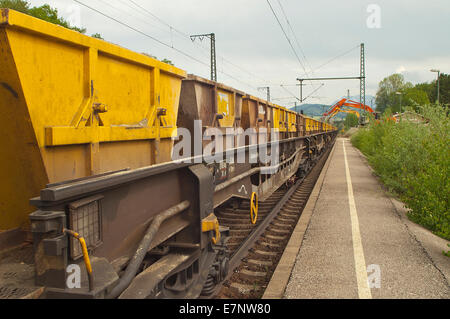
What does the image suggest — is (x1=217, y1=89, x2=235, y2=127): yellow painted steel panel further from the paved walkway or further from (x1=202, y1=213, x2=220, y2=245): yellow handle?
the paved walkway

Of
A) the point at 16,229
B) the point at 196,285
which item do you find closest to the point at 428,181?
the point at 196,285

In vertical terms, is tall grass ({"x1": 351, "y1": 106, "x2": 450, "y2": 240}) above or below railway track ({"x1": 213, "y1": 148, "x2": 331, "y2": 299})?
above

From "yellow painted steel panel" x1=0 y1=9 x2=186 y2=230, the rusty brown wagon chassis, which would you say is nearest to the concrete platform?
the rusty brown wagon chassis

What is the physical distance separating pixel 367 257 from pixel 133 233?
3.55 m

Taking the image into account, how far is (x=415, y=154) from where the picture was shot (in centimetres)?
932

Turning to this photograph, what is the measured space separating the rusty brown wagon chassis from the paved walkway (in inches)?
47.5

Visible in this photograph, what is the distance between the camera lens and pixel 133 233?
9.49 ft

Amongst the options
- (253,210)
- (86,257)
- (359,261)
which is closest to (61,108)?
(86,257)

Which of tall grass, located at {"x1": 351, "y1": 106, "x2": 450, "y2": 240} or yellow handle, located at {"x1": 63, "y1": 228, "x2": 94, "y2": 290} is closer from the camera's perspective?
yellow handle, located at {"x1": 63, "y1": 228, "x2": 94, "y2": 290}

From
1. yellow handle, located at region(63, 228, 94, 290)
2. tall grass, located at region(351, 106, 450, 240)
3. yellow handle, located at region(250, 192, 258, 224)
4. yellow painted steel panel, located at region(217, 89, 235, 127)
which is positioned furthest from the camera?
tall grass, located at region(351, 106, 450, 240)

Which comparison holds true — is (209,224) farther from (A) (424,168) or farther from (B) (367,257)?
(A) (424,168)

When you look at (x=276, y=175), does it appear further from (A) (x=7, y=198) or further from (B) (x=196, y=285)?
(A) (x=7, y=198)

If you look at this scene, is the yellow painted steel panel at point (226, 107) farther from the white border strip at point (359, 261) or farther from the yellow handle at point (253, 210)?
the white border strip at point (359, 261)

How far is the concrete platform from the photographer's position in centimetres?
402
